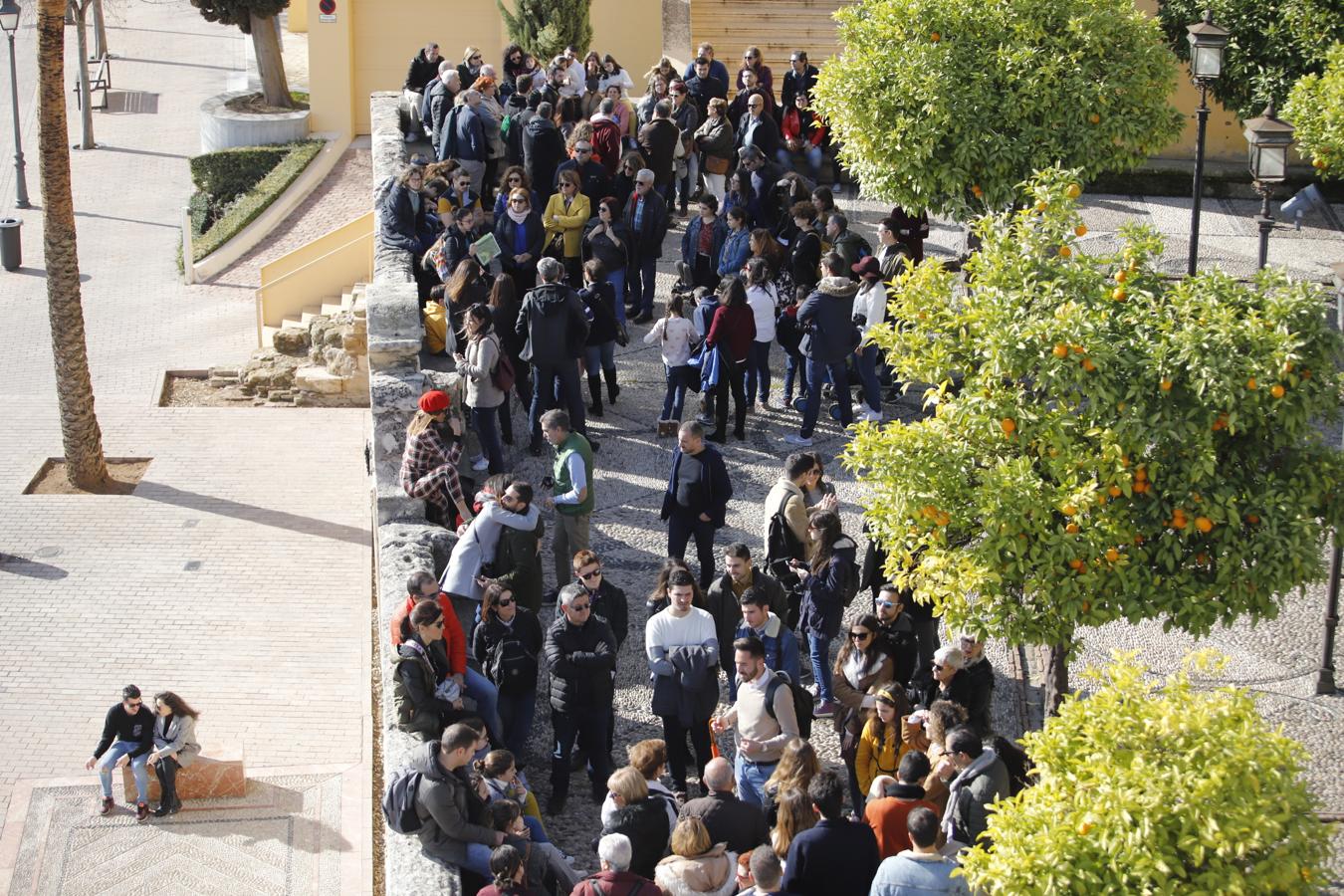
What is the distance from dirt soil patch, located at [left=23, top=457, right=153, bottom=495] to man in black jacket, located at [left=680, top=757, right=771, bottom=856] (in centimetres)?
1147

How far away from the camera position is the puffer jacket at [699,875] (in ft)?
26.5

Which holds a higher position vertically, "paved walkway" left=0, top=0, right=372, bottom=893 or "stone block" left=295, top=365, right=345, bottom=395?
"stone block" left=295, top=365, right=345, bottom=395

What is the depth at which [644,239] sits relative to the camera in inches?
645

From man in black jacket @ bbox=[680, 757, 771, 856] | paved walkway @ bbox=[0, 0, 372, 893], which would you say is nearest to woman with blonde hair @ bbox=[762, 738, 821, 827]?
man in black jacket @ bbox=[680, 757, 771, 856]

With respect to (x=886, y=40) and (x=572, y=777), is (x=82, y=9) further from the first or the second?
(x=572, y=777)

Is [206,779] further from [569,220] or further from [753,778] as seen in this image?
[569,220]

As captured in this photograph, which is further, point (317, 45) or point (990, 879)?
point (317, 45)

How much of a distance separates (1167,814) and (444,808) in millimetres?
3590

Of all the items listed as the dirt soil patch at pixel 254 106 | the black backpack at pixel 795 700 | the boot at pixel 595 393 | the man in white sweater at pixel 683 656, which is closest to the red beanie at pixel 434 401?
the man in white sweater at pixel 683 656

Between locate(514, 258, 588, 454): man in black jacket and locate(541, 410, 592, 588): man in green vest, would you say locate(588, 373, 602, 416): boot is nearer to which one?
locate(514, 258, 588, 454): man in black jacket

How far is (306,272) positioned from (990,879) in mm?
18381

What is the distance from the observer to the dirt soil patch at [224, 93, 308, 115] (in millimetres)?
30641

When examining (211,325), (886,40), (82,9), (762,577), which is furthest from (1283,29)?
(82,9)

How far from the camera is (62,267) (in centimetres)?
1805
